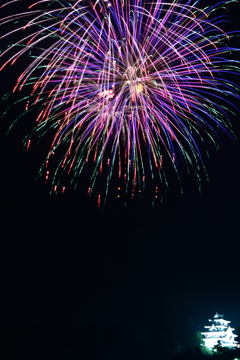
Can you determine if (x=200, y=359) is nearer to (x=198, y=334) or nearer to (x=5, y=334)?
(x=5, y=334)

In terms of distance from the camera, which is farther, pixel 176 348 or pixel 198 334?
pixel 198 334

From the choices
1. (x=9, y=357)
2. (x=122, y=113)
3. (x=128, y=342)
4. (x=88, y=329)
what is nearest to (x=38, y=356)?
(x=9, y=357)

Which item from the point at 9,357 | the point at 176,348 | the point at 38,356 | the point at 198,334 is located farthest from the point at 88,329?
the point at 198,334

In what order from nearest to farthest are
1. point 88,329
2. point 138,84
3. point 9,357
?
point 138,84 → point 9,357 → point 88,329

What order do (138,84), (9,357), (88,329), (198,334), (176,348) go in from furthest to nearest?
(198,334) < (176,348) < (88,329) < (9,357) < (138,84)

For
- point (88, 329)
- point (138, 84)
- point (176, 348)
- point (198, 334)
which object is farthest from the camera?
point (198, 334)

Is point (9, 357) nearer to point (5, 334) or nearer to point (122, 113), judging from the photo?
point (5, 334)

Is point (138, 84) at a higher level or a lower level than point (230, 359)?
higher
